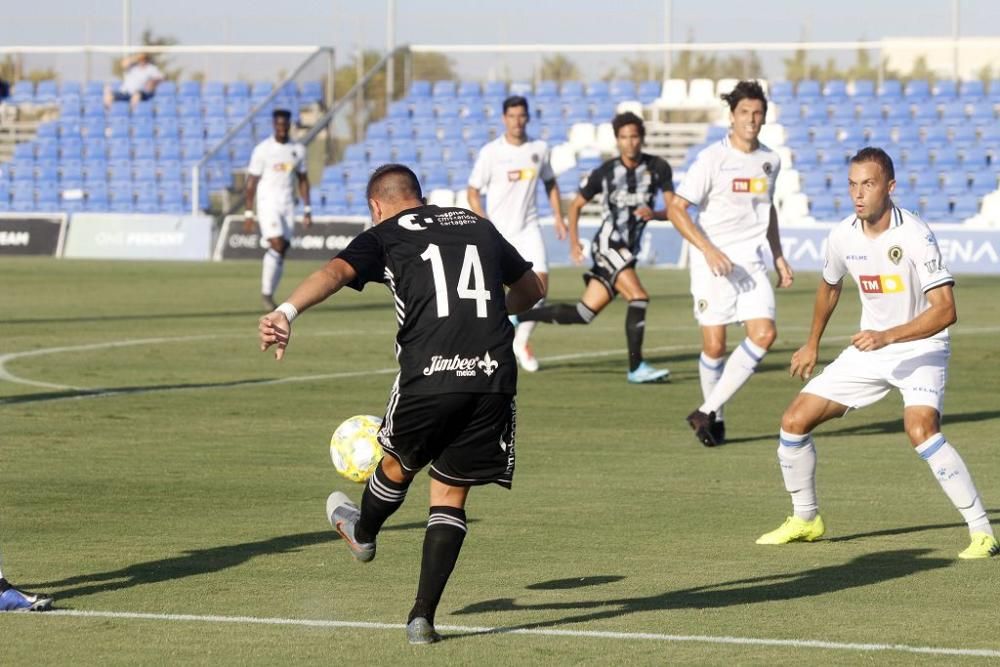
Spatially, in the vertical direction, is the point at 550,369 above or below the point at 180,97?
below

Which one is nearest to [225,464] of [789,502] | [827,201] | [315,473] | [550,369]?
[315,473]

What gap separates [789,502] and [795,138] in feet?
97.7

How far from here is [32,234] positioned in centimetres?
3738

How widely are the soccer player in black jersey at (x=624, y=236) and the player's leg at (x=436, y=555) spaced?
8.96 m

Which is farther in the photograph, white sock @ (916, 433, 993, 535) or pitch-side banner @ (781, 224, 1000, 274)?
pitch-side banner @ (781, 224, 1000, 274)

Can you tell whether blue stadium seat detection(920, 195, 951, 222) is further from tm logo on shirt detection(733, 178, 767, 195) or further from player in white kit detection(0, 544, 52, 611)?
player in white kit detection(0, 544, 52, 611)

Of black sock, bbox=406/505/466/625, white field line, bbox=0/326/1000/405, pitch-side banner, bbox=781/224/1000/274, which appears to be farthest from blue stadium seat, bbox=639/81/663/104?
black sock, bbox=406/505/466/625

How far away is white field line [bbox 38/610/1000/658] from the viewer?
241 inches

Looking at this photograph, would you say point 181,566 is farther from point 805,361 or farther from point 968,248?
point 968,248

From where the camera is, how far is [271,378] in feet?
50.5

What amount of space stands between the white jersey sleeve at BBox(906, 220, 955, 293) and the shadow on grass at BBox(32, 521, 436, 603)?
276cm

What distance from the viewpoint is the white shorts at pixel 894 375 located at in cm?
812

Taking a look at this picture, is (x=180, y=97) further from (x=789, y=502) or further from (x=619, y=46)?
(x=789, y=502)

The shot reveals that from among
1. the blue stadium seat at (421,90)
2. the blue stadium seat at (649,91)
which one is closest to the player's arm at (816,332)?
the blue stadium seat at (649,91)
